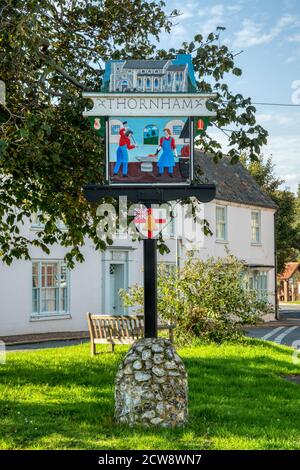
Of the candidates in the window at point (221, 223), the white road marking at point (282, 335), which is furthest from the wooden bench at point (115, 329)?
the window at point (221, 223)

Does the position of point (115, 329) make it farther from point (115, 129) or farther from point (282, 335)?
point (282, 335)

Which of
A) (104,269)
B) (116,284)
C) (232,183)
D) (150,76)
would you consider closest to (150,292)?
(150,76)

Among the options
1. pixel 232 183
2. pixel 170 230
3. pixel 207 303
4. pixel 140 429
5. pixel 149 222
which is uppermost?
pixel 232 183

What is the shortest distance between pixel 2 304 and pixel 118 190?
16.9 metres

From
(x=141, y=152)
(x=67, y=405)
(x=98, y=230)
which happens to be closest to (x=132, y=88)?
(x=141, y=152)

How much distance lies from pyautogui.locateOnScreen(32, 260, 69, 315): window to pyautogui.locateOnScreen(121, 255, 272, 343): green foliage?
27.9ft

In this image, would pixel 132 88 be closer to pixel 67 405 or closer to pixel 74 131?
pixel 74 131

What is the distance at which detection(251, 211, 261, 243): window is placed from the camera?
3775cm

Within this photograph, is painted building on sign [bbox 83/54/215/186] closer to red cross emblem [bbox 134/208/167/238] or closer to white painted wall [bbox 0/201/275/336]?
red cross emblem [bbox 134/208/167/238]

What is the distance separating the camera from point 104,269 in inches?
1127

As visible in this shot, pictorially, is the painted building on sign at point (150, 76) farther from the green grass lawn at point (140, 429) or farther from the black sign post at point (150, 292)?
the green grass lawn at point (140, 429)

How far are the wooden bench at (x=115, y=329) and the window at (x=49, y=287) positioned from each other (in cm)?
1072

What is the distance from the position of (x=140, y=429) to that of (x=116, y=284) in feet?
71.9

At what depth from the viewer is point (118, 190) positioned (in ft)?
27.8
